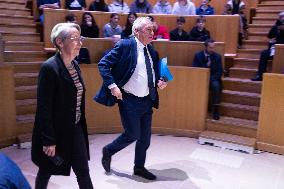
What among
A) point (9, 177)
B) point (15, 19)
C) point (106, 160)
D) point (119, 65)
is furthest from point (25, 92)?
point (9, 177)

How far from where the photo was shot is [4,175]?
895 mm

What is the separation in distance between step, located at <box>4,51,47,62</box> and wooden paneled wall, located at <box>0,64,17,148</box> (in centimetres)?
116

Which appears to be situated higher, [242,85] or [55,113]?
[55,113]

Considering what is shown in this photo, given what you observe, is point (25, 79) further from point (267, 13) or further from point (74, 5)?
point (267, 13)

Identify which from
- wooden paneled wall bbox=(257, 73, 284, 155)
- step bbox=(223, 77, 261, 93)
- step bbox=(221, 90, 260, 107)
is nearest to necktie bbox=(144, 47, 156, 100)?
wooden paneled wall bbox=(257, 73, 284, 155)

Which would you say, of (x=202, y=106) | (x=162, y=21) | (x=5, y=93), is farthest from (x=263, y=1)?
(x=5, y=93)

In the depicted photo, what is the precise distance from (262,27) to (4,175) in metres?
5.74

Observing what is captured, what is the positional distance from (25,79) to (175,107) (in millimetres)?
1869

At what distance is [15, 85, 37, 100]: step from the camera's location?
4289 mm

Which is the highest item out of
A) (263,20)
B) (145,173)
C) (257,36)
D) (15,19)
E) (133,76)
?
(263,20)

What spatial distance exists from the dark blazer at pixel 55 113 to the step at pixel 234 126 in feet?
8.32

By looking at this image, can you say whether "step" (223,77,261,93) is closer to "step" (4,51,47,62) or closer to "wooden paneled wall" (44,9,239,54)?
"wooden paneled wall" (44,9,239,54)

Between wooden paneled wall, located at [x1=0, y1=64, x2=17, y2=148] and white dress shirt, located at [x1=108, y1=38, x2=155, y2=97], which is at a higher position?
white dress shirt, located at [x1=108, y1=38, x2=155, y2=97]

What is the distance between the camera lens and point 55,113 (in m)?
1.98
